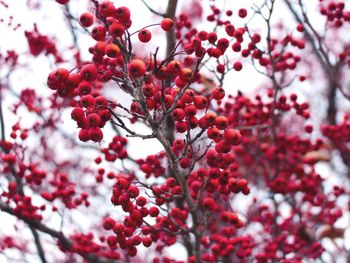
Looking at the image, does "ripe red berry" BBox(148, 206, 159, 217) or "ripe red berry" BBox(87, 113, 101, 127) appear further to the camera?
"ripe red berry" BBox(148, 206, 159, 217)

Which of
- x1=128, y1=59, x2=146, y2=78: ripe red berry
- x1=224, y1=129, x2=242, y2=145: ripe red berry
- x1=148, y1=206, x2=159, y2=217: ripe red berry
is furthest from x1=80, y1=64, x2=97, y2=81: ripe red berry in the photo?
x1=148, y1=206, x2=159, y2=217: ripe red berry

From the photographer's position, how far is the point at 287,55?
5844mm

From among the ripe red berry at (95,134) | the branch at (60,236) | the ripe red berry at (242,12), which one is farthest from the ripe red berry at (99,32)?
the branch at (60,236)

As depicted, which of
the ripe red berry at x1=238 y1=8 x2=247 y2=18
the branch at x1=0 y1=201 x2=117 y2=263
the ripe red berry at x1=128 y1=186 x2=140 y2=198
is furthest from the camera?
the branch at x1=0 y1=201 x2=117 y2=263

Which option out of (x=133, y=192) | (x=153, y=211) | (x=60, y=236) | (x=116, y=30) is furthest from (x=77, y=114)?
(x=60, y=236)

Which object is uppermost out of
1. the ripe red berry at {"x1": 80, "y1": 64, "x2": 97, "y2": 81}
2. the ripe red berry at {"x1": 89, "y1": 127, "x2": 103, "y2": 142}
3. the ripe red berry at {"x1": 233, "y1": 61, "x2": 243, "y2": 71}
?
the ripe red berry at {"x1": 233, "y1": 61, "x2": 243, "y2": 71}

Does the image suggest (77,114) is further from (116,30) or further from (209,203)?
(209,203)

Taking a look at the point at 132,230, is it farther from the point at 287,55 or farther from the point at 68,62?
the point at 68,62

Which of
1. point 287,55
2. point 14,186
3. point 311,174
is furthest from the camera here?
Result: point 311,174

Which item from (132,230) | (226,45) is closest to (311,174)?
(226,45)

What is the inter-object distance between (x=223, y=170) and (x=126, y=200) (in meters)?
0.82

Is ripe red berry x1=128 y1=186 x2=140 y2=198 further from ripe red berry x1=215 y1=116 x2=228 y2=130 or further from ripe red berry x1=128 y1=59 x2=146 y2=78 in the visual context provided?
ripe red berry x1=128 y1=59 x2=146 y2=78

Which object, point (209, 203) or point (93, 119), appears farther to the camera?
point (209, 203)

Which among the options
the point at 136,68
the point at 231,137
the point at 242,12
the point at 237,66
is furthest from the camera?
the point at 242,12
